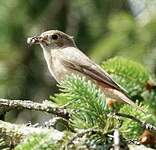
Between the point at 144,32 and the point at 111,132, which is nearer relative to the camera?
the point at 111,132

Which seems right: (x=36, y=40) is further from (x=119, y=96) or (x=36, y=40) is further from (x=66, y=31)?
(x=119, y=96)

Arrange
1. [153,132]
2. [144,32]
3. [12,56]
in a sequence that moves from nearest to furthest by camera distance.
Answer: [153,132] < [144,32] < [12,56]

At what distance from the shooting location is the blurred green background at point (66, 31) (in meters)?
4.70

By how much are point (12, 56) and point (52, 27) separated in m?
0.88

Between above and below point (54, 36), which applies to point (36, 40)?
below

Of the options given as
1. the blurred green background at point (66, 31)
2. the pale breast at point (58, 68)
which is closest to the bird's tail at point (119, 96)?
the blurred green background at point (66, 31)

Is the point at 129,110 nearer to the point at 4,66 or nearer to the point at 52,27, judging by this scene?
the point at 4,66

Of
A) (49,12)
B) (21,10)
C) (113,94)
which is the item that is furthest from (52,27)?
(113,94)

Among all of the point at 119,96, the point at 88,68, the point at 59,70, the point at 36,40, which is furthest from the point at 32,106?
the point at 36,40

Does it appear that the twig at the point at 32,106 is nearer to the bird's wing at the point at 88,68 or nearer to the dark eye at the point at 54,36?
the bird's wing at the point at 88,68

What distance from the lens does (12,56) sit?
5332 mm

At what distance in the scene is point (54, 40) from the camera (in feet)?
18.5

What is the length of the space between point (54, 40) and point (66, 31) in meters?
0.70

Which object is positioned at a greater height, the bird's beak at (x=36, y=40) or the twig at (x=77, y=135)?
the bird's beak at (x=36, y=40)
